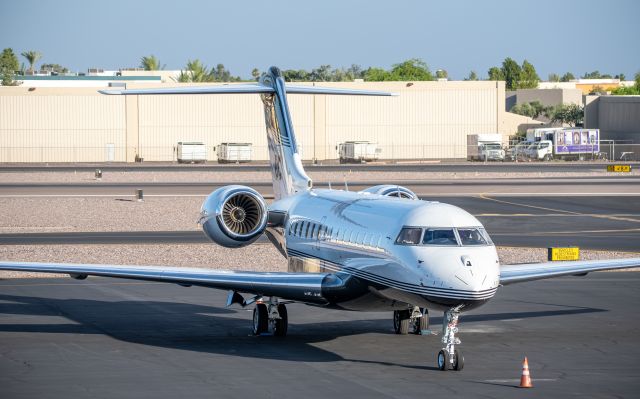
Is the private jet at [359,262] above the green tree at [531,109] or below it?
below

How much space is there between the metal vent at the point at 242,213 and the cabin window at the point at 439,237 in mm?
6589

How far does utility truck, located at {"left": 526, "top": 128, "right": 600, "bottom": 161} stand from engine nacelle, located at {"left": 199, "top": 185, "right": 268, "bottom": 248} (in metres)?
89.8

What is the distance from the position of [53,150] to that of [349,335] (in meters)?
93.1

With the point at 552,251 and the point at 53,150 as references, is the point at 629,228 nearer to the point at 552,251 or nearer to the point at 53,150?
the point at 552,251

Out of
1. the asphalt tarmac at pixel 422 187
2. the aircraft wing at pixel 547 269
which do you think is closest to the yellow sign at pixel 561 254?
the aircraft wing at pixel 547 269

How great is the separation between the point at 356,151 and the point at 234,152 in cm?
1257

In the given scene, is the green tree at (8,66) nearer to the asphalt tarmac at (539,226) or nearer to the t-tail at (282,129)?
the asphalt tarmac at (539,226)

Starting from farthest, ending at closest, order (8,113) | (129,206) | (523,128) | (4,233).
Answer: (523,128), (8,113), (129,206), (4,233)

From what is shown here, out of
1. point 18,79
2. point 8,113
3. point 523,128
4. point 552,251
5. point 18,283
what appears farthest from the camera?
point 18,79

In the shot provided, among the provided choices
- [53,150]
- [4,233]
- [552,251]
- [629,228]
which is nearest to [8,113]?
[53,150]

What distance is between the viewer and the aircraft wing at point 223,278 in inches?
843

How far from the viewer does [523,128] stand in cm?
14812

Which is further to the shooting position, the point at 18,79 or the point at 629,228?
the point at 18,79

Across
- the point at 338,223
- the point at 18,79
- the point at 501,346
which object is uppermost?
the point at 18,79
